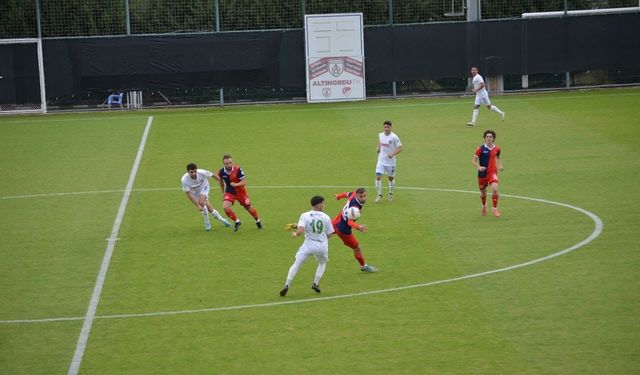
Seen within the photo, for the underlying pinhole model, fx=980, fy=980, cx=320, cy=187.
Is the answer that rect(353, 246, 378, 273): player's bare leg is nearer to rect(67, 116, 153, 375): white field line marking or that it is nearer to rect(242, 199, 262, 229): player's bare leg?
rect(242, 199, 262, 229): player's bare leg

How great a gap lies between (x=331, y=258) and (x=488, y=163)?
554 cm

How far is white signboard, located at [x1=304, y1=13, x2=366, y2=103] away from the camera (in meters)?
46.0

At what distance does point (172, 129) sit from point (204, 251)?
19.4 meters

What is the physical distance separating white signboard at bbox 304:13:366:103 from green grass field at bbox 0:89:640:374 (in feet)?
20.6

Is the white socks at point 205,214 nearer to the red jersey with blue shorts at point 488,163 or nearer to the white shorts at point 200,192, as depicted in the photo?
the white shorts at point 200,192

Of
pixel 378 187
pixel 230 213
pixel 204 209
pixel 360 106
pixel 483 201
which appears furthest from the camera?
pixel 360 106

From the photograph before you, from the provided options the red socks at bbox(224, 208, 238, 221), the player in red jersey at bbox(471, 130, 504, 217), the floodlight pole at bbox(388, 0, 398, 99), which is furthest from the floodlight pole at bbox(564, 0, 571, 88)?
the red socks at bbox(224, 208, 238, 221)

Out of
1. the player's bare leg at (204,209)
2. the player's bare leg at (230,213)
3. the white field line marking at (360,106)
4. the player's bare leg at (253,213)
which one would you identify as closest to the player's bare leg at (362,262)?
the player's bare leg at (253,213)

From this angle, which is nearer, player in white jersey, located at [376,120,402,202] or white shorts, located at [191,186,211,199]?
white shorts, located at [191,186,211,199]

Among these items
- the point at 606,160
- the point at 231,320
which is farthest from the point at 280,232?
the point at 606,160

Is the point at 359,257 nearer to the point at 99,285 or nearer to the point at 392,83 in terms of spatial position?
the point at 99,285

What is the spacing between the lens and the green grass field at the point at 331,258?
1573cm

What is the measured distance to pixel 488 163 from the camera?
25.0 metres

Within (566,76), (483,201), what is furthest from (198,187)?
(566,76)
